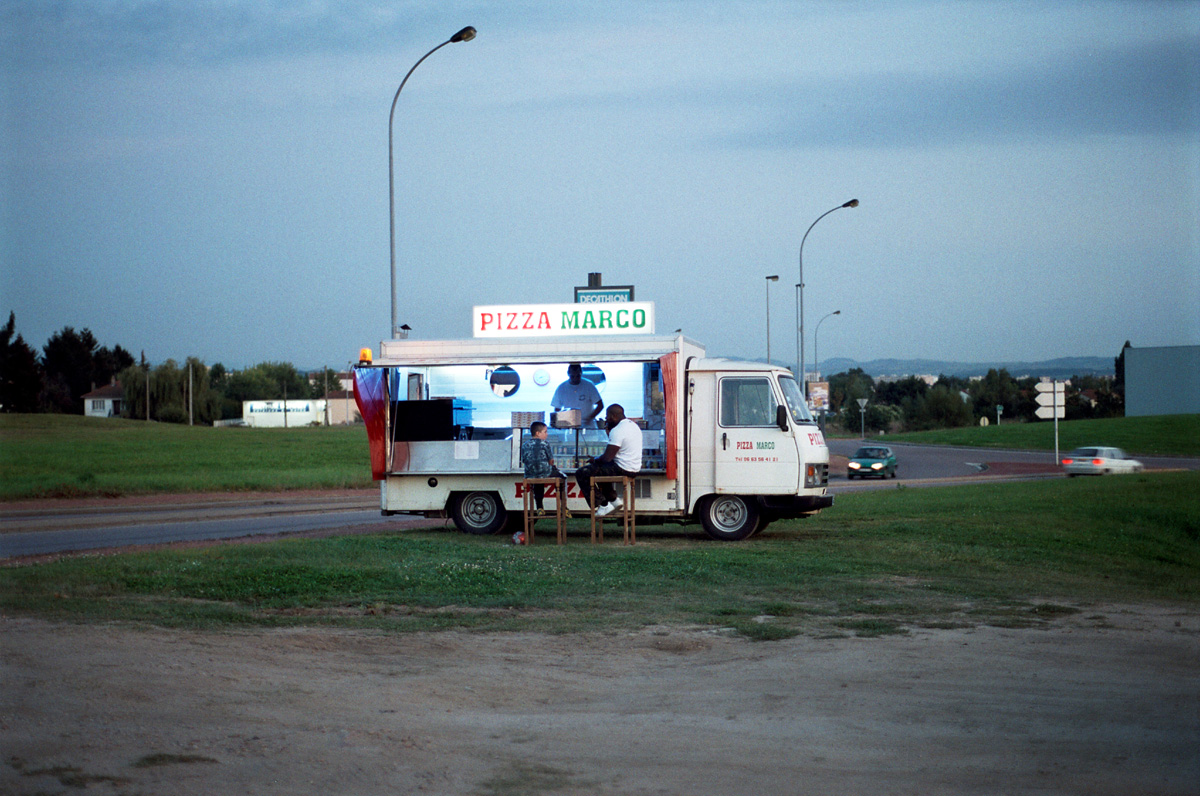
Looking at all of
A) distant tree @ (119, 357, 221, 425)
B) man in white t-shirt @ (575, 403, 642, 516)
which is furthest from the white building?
man in white t-shirt @ (575, 403, 642, 516)

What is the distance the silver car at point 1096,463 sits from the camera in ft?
137

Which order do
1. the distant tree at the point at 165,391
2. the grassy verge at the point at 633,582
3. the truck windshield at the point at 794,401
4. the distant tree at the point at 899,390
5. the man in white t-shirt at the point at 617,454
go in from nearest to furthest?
1. the grassy verge at the point at 633,582
2. the man in white t-shirt at the point at 617,454
3. the truck windshield at the point at 794,401
4. the distant tree at the point at 165,391
5. the distant tree at the point at 899,390

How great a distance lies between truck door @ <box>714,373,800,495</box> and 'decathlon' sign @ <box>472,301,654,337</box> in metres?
1.74

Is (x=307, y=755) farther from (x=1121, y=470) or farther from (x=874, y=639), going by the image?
(x=1121, y=470)

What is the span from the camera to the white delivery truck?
630 inches

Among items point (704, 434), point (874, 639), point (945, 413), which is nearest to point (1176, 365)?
point (945, 413)

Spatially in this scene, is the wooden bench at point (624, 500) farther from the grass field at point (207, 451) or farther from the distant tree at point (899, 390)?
the distant tree at point (899, 390)

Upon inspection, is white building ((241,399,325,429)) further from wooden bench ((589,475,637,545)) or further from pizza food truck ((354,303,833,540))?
wooden bench ((589,475,637,545))

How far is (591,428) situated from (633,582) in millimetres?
5371

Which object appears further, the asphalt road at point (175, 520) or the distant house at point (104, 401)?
the distant house at point (104, 401)

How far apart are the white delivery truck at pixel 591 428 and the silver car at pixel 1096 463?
30224mm

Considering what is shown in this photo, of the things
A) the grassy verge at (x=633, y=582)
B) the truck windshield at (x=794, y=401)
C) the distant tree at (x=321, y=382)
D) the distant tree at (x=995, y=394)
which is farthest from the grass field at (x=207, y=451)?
the distant tree at (x=321, y=382)

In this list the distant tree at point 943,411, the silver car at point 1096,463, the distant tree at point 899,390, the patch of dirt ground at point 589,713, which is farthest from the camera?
the distant tree at point 899,390

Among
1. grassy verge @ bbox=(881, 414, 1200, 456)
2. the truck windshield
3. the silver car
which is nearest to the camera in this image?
the truck windshield
